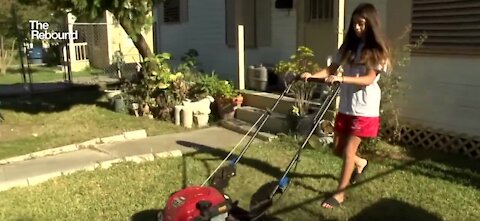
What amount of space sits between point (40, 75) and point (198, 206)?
16.3 metres

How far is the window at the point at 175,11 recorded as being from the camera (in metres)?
13.5

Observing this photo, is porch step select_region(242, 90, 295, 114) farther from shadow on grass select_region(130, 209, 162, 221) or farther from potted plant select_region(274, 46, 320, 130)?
shadow on grass select_region(130, 209, 162, 221)

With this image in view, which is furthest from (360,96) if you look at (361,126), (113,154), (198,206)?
(113,154)

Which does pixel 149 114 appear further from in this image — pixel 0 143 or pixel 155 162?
pixel 155 162

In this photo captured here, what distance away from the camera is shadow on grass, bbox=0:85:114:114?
33.6ft

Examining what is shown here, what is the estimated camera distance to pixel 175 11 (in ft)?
46.4

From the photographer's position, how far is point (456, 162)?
19.4ft

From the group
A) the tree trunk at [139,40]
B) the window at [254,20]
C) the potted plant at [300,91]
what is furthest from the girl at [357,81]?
the window at [254,20]

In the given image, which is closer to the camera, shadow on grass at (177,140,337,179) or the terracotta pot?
shadow on grass at (177,140,337,179)

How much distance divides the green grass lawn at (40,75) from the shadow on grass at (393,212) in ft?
44.9

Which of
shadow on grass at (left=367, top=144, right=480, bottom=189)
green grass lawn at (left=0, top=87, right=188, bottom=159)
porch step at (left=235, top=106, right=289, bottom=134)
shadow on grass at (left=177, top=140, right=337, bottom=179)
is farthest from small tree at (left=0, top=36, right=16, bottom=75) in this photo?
shadow on grass at (left=367, top=144, right=480, bottom=189)

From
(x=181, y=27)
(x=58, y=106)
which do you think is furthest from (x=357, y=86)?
(x=181, y=27)

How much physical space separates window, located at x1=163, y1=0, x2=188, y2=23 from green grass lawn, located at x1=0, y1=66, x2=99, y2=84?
4.47 metres

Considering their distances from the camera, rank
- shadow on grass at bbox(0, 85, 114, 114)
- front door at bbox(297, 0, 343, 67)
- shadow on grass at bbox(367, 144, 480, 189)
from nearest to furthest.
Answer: shadow on grass at bbox(367, 144, 480, 189) → front door at bbox(297, 0, 343, 67) → shadow on grass at bbox(0, 85, 114, 114)
